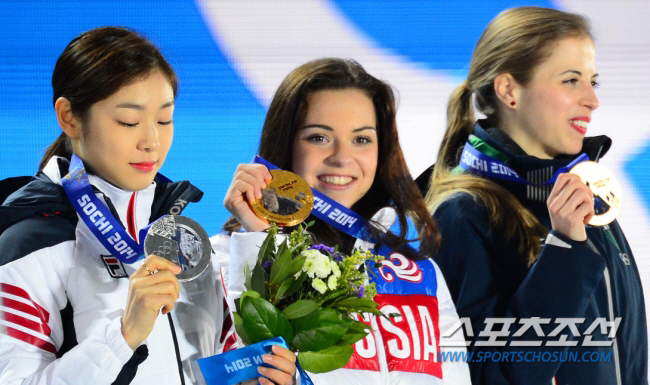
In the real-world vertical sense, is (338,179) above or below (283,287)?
above

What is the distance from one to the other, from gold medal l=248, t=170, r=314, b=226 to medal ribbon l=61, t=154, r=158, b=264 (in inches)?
13.8

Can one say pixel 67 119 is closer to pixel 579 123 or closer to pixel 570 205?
pixel 570 205

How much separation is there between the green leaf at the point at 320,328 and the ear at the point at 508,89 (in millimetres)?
1377

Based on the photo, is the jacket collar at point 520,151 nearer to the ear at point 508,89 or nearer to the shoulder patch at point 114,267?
the ear at point 508,89

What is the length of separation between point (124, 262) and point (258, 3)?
1.67 meters

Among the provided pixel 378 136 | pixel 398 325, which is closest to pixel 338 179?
pixel 378 136

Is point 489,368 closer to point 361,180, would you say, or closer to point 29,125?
point 361,180

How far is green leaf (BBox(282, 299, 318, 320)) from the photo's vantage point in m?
2.03

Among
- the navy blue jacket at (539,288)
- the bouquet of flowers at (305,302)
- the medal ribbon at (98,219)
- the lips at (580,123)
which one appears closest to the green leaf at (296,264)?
the bouquet of flowers at (305,302)

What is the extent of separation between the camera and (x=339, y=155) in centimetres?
254

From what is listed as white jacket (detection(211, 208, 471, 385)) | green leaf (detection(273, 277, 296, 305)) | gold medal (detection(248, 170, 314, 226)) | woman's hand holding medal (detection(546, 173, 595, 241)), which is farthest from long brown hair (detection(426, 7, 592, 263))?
green leaf (detection(273, 277, 296, 305))

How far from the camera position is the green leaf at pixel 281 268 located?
6.77 ft

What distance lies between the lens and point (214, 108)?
3.37m

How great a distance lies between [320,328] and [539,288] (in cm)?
94
